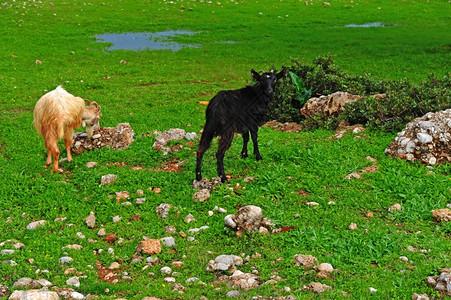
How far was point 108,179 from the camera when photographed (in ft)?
31.1

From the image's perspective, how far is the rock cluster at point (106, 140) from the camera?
1152cm

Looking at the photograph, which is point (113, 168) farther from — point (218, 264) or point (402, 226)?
point (402, 226)

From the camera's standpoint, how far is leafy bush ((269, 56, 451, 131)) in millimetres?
11234

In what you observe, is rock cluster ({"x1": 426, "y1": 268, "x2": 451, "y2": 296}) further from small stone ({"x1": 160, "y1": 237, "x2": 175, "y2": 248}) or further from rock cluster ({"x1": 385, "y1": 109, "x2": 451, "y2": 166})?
rock cluster ({"x1": 385, "y1": 109, "x2": 451, "y2": 166})

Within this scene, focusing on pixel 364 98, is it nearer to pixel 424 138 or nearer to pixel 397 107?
pixel 397 107

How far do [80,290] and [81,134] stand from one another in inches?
255

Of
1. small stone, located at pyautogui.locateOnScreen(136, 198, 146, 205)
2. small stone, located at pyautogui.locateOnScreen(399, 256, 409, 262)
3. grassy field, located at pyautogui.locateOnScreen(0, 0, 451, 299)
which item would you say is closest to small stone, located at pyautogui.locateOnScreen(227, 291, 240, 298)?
grassy field, located at pyautogui.locateOnScreen(0, 0, 451, 299)

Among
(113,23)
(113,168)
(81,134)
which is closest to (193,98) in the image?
(81,134)

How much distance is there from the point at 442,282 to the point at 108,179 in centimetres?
649

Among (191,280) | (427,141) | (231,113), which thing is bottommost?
(191,280)

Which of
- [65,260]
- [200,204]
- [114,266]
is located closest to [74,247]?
[65,260]

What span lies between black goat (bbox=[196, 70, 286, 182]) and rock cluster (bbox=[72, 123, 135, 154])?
10.6 feet

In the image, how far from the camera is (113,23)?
30.2m

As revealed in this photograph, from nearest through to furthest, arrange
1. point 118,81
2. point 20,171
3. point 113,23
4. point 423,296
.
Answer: point 423,296 < point 20,171 < point 118,81 < point 113,23
